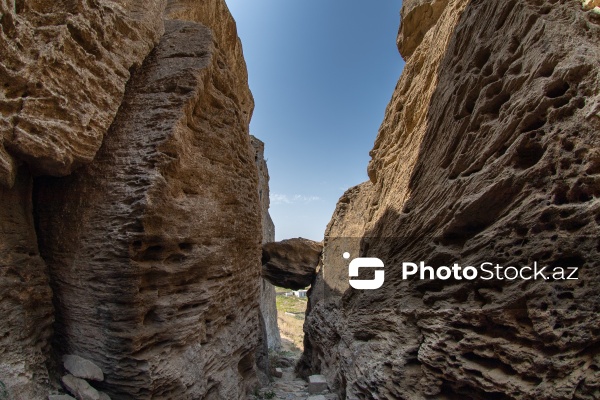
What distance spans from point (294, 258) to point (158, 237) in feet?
43.4

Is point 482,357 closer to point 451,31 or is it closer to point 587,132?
point 587,132

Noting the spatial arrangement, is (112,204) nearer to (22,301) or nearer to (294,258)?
(22,301)

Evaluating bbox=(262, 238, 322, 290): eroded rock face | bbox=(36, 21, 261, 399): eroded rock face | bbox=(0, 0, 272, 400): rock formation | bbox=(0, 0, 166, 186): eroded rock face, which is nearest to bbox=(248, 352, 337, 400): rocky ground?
bbox=(36, 21, 261, 399): eroded rock face

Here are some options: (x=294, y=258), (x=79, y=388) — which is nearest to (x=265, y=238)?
(x=294, y=258)

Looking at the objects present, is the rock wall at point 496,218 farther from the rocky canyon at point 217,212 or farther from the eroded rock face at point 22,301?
the eroded rock face at point 22,301

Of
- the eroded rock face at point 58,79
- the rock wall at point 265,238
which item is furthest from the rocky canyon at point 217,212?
the rock wall at point 265,238

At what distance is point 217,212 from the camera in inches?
273

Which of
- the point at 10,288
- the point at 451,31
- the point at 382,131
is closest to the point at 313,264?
the point at 382,131

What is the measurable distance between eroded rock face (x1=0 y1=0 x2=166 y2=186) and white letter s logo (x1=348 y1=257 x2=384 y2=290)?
724 cm

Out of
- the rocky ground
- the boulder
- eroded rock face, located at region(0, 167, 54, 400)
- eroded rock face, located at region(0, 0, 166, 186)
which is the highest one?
eroded rock face, located at region(0, 0, 166, 186)

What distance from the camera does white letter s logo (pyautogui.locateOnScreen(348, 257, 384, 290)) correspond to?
8227 millimetres

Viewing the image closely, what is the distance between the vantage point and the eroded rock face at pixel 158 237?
5.10 meters

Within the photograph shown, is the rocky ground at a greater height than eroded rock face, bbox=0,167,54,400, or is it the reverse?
eroded rock face, bbox=0,167,54,400

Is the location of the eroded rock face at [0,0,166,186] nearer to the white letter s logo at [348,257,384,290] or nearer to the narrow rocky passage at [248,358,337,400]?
the white letter s logo at [348,257,384,290]
